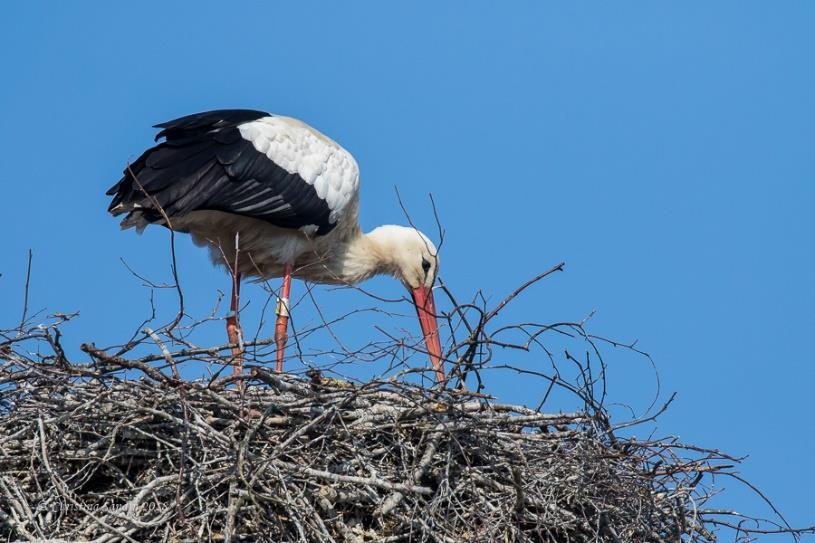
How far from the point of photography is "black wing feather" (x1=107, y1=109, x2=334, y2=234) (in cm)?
739

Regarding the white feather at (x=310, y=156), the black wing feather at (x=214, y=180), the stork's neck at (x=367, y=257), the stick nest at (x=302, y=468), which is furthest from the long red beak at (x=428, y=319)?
the stick nest at (x=302, y=468)

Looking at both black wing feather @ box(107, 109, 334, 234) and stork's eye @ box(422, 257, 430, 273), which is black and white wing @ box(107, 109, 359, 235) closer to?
black wing feather @ box(107, 109, 334, 234)

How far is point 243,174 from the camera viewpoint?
7762 millimetres

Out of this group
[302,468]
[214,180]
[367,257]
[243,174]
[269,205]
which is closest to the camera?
[302,468]

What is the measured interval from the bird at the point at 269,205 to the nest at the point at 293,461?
1348 millimetres

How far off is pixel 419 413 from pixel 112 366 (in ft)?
4.18

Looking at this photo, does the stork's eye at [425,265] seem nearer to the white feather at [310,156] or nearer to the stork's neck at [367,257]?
the stork's neck at [367,257]

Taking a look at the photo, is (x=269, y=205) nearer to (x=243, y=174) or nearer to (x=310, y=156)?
(x=243, y=174)

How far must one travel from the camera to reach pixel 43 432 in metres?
5.52

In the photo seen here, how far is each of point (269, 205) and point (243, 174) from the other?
262 mm

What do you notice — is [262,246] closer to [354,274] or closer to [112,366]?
[354,274]

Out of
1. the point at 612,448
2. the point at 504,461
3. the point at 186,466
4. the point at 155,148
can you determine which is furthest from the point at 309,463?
the point at 155,148

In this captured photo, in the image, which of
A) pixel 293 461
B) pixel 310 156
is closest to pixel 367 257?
pixel 310 156

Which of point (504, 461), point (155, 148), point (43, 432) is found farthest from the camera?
Answer: point (155, 148)
